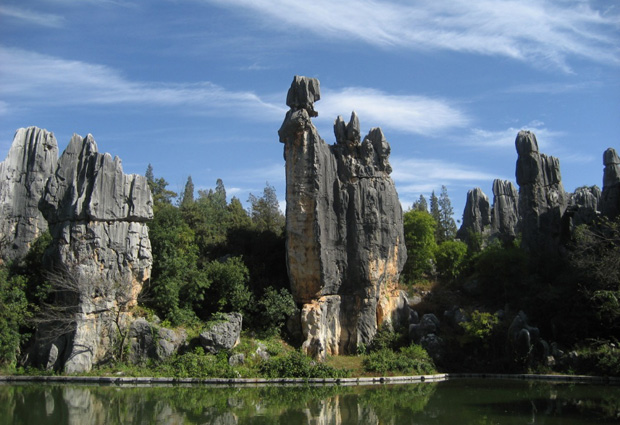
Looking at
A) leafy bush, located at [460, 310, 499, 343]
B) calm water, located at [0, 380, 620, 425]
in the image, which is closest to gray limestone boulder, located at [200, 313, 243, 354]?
calm water, located at [0, 380, 620, 425]

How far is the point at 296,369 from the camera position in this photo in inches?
1016

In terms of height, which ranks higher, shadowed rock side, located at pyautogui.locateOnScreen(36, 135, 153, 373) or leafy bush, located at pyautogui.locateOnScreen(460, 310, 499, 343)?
shadowed rock side, located at pyautogui.locateOnScreen(36, 135, 153, 373)

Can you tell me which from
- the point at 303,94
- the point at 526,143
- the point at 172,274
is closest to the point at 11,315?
the point at 172,274

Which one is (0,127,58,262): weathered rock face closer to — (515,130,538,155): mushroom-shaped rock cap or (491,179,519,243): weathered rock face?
(515,130,538,155): mushroom-shaped rock cap

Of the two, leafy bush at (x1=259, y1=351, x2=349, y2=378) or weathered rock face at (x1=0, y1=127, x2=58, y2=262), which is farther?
weathered rock face at (x1=0, y1=127, x2=58, y2=262)

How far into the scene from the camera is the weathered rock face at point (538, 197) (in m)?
37.3

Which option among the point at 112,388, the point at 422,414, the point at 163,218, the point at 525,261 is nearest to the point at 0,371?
the point at 112,388

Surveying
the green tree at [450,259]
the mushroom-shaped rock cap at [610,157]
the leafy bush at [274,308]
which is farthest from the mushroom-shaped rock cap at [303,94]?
the mushroom-shaped rock cap at [610,157]

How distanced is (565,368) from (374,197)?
11.6 m

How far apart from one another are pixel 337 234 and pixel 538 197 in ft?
46.9

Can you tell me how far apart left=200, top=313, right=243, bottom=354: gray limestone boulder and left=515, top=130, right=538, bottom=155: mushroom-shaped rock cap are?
21673 millimetres

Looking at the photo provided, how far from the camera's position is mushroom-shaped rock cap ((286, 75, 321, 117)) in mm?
31109

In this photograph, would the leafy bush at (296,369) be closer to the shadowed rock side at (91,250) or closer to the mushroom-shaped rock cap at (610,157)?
the shadowed rock side at (91,250)

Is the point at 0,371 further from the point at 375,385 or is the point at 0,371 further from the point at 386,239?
the point at 386,239
